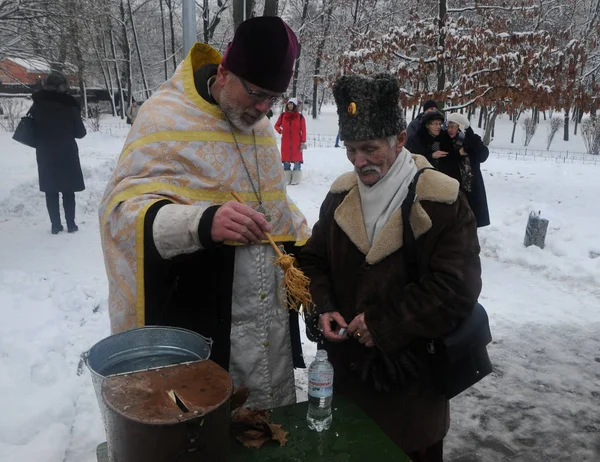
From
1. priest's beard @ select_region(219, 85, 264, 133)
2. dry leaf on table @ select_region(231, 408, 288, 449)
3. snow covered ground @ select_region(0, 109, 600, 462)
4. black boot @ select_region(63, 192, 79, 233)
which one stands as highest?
priest's beard @ select_region(219, 85, 264, 133)

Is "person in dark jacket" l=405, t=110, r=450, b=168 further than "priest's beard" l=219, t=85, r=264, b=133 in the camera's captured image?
Yes

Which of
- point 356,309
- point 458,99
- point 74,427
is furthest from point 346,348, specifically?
point 458,99

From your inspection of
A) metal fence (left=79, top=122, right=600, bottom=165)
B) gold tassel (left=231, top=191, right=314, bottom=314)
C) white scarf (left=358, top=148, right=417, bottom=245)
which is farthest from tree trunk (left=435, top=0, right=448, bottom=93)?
gold tassel (left=231, top=191, right=314, bottom=314)

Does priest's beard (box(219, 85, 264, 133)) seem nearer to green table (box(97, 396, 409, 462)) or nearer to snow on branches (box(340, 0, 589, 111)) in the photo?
green table (box(97, 396, 409, 462))

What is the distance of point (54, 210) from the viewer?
7.52 m

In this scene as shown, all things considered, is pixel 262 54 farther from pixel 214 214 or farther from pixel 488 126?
pixel 488 126

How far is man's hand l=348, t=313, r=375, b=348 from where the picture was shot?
2006 millimetres

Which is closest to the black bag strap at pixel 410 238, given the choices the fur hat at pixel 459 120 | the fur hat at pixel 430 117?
the fur hat at pixel 430 117

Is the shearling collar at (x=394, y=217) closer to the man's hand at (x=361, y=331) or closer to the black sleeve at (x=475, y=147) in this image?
the man's hand at (x=361, y=331)

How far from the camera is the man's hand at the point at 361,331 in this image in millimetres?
2006

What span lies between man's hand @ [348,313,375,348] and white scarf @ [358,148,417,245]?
305 millimetres

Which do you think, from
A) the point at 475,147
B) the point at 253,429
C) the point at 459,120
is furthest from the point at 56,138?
the point at 253,429

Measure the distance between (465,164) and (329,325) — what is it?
4.95 meters

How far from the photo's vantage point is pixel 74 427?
326 centimetres
